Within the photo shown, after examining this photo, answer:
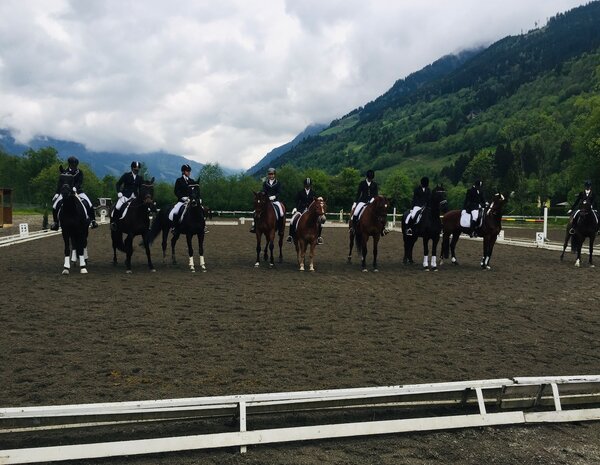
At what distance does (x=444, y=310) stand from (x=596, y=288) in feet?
18.3

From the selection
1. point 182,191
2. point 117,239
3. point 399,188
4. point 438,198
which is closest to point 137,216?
point 117,239

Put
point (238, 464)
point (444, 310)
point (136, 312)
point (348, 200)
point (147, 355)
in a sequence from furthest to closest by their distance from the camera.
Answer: point (348, 200), point (444, 310), point (136, 312), point (147, 355), point (238, 464)

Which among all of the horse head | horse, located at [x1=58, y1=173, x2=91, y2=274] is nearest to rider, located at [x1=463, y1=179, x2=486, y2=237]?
the horse head

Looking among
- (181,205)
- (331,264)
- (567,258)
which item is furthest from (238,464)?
(567,258)

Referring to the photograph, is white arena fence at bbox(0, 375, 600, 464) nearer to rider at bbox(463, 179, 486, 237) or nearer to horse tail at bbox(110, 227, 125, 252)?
horse tail at bbox(110, 227, 125, 252)

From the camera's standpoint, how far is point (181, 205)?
585 inches

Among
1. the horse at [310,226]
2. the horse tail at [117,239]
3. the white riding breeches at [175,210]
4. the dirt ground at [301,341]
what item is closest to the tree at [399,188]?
the horse at [310,226]

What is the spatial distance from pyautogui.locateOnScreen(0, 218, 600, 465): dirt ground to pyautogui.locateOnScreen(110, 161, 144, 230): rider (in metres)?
1.72

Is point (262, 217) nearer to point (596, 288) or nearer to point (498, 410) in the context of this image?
point (596, 288)

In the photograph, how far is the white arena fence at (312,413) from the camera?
4.02m

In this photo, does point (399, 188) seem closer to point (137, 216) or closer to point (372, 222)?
point (372, 222)

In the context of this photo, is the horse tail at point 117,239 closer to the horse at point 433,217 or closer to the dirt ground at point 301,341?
the dirt ground at point 301,341

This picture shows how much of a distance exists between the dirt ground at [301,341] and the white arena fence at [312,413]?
113 mm

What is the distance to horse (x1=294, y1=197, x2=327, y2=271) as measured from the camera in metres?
14.7
